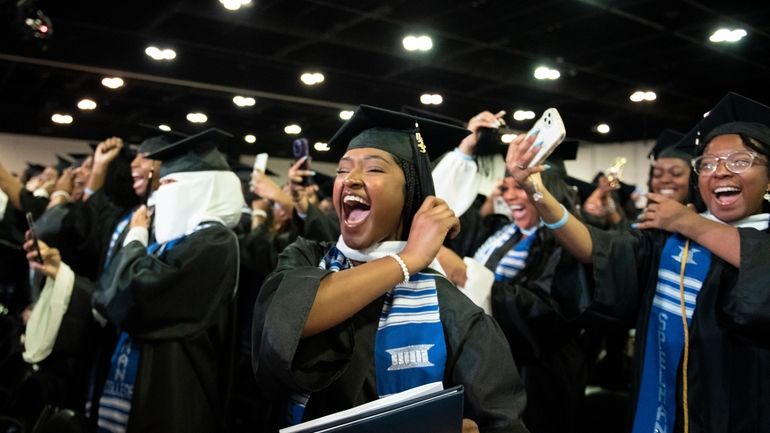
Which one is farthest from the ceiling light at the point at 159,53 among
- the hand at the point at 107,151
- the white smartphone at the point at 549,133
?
the white smartphone at the point at 549,133

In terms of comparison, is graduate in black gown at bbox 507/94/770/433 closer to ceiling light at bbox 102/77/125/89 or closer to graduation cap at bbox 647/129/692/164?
graduation cap at bbox 647/129/692/164

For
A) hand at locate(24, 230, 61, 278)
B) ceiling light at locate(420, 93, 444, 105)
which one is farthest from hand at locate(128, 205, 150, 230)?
ceiling light at locate(420, 93, 444, 105)

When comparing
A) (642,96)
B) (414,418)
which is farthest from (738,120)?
(642,96)

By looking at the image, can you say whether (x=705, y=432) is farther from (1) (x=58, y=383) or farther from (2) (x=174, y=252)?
(1) (x=58, y=383)

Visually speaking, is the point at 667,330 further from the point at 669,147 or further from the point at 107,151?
the point at 107,151

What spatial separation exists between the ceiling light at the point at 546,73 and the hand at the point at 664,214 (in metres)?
6.57

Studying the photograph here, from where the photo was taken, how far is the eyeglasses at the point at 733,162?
7.57ft

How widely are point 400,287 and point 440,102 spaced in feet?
28.4

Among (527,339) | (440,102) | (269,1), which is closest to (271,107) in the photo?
(440,102)

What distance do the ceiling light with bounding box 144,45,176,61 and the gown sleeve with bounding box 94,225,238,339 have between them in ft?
16.4

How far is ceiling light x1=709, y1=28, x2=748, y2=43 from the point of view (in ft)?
23.0

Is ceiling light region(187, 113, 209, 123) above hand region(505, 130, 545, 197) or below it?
above

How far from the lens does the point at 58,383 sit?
391cm

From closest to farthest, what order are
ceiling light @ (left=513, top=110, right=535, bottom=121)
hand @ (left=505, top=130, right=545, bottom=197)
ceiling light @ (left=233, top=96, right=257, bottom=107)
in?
hand @ (left=505, top=130, right=545, bottom=197), ceiling light @ (left=233, top=96, right=257, bottom=107), ceiling light @ (left=513, top=110, right=535, bottom=121)
